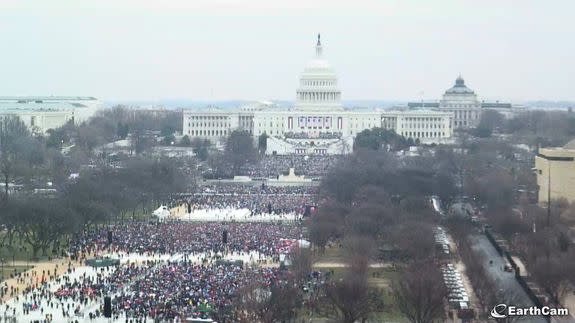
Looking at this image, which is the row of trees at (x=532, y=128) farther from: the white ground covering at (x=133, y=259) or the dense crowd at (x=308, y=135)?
the white ground covering at (x=133, y=259)

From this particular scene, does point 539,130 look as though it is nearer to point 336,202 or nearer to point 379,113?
point 379,113

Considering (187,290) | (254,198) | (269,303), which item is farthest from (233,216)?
(269,303)

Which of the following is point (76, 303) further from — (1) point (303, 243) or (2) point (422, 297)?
(1) point (303, 243)

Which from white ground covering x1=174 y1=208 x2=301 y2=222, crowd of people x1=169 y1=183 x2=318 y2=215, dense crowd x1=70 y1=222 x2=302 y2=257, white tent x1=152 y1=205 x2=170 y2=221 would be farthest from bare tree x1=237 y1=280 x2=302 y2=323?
crowd of people x1=169 y1=183 x2=318 y2=215

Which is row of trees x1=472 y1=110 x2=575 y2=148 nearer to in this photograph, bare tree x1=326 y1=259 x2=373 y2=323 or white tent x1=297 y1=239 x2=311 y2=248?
white tent x1=297 y1=239 x2=311 y2=248

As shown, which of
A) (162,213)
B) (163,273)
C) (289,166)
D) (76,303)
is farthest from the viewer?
(289,166)

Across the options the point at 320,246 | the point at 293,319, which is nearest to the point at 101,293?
the point at 293,319
